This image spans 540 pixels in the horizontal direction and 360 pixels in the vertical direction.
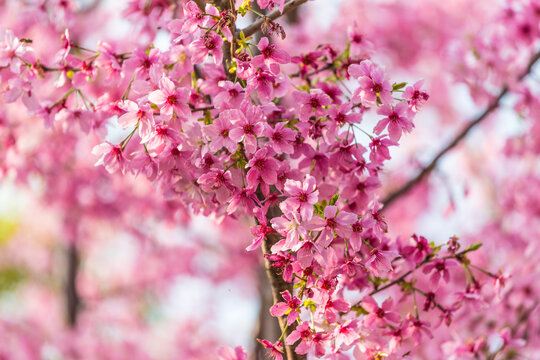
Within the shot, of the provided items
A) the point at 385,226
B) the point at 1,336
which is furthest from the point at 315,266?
the point at 1,336

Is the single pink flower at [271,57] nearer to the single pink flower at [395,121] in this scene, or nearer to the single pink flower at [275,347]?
the single pink flower at [395,121]

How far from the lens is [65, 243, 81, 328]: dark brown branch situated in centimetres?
620

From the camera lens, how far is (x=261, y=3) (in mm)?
1590

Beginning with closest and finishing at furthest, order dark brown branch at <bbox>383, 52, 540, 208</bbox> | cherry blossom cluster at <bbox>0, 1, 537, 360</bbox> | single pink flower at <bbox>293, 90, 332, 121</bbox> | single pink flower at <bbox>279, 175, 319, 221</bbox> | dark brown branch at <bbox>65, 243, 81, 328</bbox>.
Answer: single pink flower at <bbox>279, 175, 319, 221</bbox> < cherry blossom cluster at <bbox>0, 1, 537, 360</bbox> < single pink flower at <bbox>293, 90, 332, 121</bbox> < dark brown branch at <bbox>383, 52, 540, 208</bbox> < dark brown branch at <bbox>65, 243, 81, 328</bbox>

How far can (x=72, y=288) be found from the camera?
20.6 feet

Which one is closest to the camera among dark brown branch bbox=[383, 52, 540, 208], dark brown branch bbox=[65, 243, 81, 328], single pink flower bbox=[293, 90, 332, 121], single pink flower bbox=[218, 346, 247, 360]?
single pink flower bbox=[293, 90, 332, 121]

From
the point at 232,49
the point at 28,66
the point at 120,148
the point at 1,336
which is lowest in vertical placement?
the point at 120,148

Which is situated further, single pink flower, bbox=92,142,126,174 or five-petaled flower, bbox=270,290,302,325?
single pink flower, bbox=92,142,126,174

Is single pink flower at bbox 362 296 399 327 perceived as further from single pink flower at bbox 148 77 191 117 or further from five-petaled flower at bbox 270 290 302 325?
single pink flower at bbox 148 77 191 117

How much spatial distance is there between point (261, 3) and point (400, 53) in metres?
5.53

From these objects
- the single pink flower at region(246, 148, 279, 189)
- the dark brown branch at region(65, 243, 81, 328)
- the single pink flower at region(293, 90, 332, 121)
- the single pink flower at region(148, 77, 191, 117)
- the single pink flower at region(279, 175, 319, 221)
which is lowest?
the single pink flower at region(279, 175, 319, 221)

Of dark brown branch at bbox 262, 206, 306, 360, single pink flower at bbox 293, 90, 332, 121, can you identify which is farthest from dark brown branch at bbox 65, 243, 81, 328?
single pink flower at bbox 293, 90, 332, 121

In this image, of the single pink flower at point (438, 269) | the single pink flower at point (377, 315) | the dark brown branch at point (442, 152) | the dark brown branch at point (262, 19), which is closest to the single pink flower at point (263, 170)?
the dark brown branch at point (262, 19)

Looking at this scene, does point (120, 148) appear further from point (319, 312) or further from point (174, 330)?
point (174, 330)
